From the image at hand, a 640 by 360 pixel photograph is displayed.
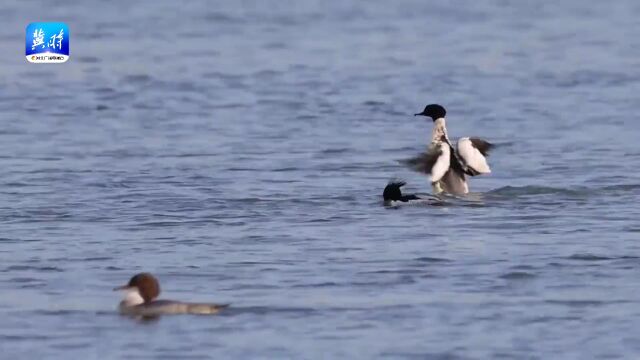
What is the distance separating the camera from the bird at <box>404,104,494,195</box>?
64.8ft

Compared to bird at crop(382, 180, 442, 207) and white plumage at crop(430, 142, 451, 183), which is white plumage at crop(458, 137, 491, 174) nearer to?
white plumage at crop(430, 142, 451, 183)

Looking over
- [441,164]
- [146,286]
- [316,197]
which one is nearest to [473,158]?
[441,164]

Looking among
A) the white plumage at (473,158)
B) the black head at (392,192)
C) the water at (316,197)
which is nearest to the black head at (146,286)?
the water at (316,197)

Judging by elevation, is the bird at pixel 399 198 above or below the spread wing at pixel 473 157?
below

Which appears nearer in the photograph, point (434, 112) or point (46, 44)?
point (434, 112)

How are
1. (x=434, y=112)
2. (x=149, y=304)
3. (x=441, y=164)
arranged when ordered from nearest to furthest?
(x=149, y=304) < (x=441, y=164) < (x=434, y=112)

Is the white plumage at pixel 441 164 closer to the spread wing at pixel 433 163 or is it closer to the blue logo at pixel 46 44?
the spread wing at pixel 433 163

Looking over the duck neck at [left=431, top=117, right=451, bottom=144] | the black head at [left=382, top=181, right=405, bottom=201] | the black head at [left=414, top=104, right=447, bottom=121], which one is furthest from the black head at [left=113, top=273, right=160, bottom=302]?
the black head at [left=414, top=104, right=447, bottom=121]

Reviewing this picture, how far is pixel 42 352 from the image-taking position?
12414 mm

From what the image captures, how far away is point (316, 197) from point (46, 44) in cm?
1247

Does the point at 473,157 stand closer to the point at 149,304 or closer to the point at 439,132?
the point at 439,132

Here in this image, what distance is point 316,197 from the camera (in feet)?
63.8

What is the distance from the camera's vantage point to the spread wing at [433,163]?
1967 centimetres

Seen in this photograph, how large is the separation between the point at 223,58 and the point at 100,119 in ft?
29.2
